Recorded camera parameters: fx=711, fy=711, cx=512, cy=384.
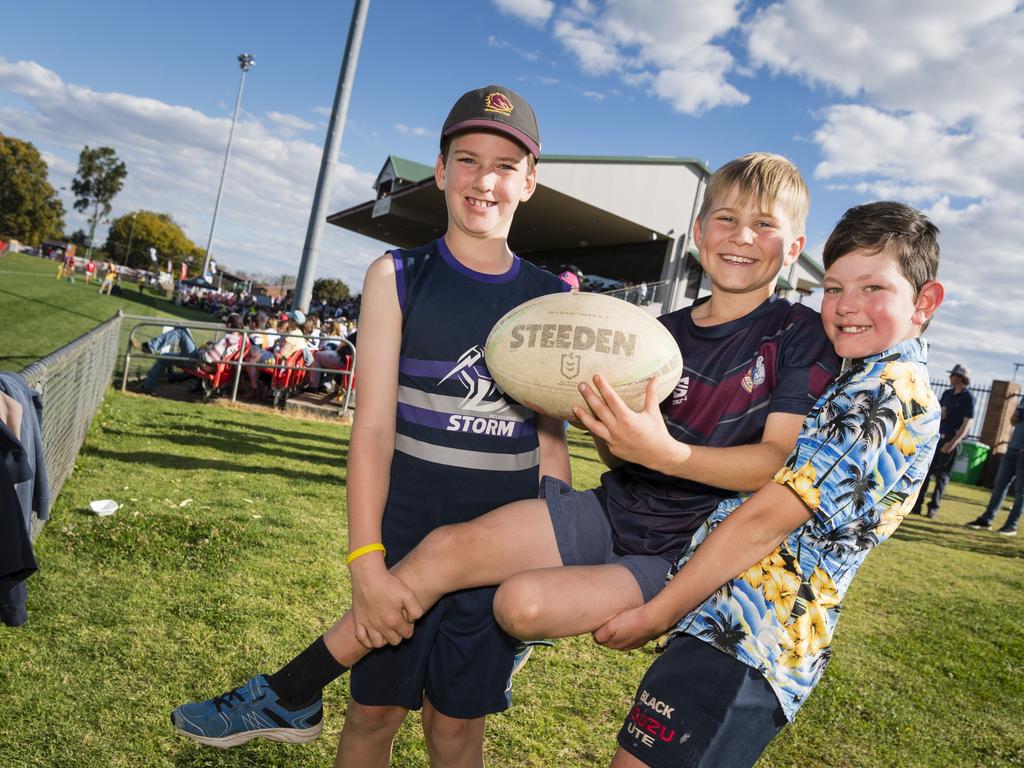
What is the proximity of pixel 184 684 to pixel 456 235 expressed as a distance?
2545 millimetres

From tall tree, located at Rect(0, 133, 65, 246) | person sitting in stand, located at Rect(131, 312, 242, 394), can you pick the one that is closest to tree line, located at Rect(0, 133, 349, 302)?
tall tree, located at Rect(0, 133, 65, 246)

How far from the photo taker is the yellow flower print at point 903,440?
1739 millimetres

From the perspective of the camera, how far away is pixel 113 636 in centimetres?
366

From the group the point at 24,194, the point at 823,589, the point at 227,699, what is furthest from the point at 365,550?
the point at 24,194

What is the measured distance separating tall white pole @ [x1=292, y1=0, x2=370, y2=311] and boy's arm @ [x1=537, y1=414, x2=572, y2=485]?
15.3m

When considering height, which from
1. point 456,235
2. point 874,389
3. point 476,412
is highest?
point 456,235

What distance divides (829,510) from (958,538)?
1037 centimetres

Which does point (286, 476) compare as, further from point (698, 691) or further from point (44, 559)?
point (698, 691)

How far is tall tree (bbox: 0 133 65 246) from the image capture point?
77.2 metres

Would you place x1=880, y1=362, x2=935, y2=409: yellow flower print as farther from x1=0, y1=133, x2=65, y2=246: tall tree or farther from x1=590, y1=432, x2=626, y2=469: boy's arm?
x1=0, y1=133, x2=65, y2=246: tall tree

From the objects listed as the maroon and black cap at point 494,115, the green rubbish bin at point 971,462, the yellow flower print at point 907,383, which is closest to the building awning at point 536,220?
the green rubbish bin at point 971,462

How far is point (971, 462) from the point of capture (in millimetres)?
21719

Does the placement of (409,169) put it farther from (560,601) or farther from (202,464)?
(560,601)

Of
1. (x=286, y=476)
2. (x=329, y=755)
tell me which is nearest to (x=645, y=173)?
(x=286, y=476)
